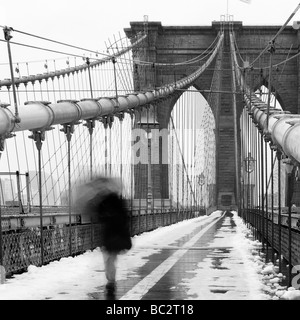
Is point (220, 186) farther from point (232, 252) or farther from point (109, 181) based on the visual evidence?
point (109, 181)

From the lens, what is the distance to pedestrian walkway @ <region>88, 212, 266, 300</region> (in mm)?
8852

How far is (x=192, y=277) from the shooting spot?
35.4ft

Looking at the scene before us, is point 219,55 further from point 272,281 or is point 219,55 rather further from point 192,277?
point 272,281

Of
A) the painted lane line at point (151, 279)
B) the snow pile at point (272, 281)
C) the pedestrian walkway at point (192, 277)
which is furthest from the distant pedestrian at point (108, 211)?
the snow pile at point (272, 281)

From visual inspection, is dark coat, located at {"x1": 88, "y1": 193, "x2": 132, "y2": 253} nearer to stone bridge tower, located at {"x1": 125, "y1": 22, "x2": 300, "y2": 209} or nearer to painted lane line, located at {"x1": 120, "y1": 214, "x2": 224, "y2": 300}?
painted lane line, located at {"x1": 120, "y1": 214, "x2": 224, "y2": 300}

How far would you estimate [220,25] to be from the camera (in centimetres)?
7312

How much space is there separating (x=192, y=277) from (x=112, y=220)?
1.74 meters

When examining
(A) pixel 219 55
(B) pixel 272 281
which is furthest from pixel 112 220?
(A) pixel 219 55

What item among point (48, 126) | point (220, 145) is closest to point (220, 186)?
point (220, 145)

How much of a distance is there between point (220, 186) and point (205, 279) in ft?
223

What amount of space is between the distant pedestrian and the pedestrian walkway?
47cm

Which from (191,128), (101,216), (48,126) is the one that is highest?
(191,128)

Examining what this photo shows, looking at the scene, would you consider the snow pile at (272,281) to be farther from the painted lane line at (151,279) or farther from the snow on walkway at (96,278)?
the painted lane line at (151,279)

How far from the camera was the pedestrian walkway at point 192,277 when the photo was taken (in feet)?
29.0
